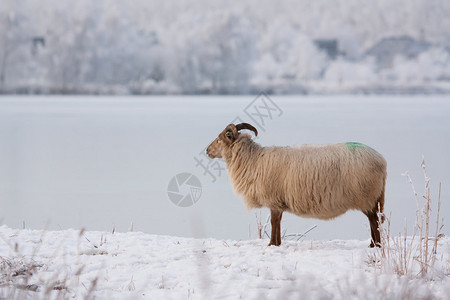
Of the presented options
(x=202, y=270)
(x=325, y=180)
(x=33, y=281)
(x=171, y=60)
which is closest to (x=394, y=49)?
(x=171, y=60)

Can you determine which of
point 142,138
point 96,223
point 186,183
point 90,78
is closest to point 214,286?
point 96,223

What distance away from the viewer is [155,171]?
57.5ft

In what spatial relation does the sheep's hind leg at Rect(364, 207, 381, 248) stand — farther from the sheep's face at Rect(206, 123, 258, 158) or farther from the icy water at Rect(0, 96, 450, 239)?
the sheep's face at Rect(206, 123, 258, 158)

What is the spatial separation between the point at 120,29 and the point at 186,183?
213ft

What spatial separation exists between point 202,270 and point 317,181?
6.44ft

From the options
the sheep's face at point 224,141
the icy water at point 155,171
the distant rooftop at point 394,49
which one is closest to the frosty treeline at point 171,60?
the distant rooftop at point 394,49

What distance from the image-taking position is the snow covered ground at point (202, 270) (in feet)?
16.3

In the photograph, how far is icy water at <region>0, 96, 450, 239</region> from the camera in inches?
453

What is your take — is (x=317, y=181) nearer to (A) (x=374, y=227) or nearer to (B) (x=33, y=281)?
(A) (x=374, y=227)

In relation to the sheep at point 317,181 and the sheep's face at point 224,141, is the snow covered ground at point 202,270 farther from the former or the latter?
the sheep's face at point 224,141

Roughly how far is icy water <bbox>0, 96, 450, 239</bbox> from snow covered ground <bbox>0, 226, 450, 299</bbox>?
0.58 metres

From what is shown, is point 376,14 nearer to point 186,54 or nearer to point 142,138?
point 186,54

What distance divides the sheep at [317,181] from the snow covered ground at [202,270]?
1.57 ft

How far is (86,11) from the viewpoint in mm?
76188
